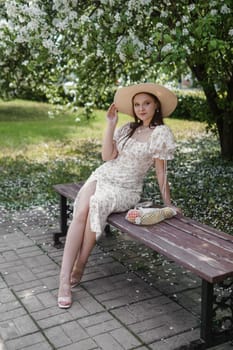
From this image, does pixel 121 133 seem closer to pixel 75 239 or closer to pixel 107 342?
pixel 75 239

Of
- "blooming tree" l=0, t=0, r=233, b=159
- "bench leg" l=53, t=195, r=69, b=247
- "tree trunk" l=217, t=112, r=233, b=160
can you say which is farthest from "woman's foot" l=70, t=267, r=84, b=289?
"tree trunk" l=217, t=112, r=233, b=160

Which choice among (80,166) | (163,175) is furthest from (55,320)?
(80,166)

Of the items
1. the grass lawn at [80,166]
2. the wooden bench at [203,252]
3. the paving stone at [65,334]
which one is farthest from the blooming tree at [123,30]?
the paving stone at [65,334]

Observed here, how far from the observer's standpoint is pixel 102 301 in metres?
3.81

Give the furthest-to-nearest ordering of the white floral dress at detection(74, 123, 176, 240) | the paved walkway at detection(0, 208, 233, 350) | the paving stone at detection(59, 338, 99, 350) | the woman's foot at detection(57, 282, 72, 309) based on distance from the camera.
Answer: the white floral dress at detection(74, 123, 176, 240)
the woman's foot at detection(57, 282, 72, 309)
the paved walkway at detection(0, 208, 233, 350)
the paving stone at detection(59, 338, 99, 350)

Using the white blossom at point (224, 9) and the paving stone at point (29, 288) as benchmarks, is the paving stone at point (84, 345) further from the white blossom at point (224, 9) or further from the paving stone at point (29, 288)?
the white blossom at point (224, 9)

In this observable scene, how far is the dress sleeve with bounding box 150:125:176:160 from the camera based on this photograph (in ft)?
13.2

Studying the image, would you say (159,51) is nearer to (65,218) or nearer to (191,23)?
(191,23)

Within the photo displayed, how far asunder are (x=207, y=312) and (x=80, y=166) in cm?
632

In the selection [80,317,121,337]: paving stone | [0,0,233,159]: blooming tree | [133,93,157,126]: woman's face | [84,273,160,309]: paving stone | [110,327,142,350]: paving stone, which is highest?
[0,0,233,159]: blooming tree

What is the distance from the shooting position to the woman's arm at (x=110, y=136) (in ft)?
13.5

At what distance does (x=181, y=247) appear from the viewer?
333cm

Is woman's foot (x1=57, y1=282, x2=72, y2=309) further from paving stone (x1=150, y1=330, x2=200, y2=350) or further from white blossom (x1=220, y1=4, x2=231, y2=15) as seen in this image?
white blossom (x1=220, y1=4, x2=231, y2=15)

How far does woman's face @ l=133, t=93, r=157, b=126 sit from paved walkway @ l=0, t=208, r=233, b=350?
136 cm
